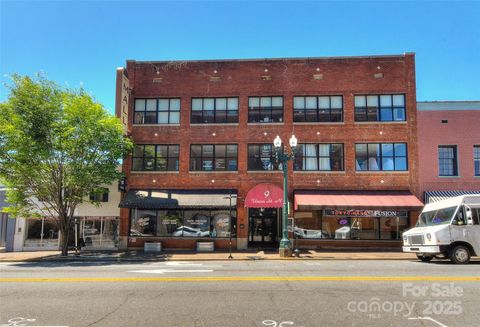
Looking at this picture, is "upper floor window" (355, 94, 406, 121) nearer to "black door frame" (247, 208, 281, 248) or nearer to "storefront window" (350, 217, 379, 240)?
"storefront window" (350, 217, 379, 240)

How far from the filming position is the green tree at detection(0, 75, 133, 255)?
20391 mm

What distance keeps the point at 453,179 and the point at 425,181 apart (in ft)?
5.34

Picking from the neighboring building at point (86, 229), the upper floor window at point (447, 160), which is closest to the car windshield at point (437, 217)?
the upper floor window at point (447, 160)

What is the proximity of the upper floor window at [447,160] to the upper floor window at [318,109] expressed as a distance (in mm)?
6649

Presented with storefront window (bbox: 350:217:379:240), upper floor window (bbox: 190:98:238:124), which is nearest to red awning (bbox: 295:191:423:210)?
storefront window (bbox: 350:217:379:240)

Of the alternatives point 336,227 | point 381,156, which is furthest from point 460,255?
point 381,156

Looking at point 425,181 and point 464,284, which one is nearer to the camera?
point 464,284

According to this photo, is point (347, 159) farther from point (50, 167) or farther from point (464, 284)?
point (50, 167)

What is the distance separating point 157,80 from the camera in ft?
89.9

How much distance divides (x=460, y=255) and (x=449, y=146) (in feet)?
36.7

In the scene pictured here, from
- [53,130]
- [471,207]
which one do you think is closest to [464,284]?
[471,207]

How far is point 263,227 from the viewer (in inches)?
1028

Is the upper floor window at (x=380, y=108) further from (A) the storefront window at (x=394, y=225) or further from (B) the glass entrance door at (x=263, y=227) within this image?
(B) the glass entrance door at (x=263, y=227)

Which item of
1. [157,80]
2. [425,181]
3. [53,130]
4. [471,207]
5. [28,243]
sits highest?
[157,80]
